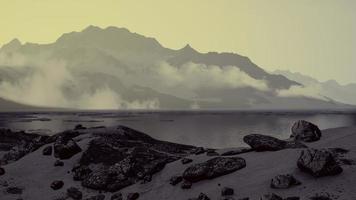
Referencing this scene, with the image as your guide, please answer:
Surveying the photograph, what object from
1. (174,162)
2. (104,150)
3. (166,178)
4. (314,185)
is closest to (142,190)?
(166,178)

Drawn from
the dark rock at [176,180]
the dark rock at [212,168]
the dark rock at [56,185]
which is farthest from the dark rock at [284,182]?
the dark rock at [56,185]

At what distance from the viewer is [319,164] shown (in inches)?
965

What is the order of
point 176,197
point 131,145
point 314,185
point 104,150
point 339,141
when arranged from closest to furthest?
point 314,185 → point 176,197 → point 339,141 → point 104,150 → point 131,145

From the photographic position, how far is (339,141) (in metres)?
32.5

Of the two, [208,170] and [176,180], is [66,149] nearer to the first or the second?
[176,180]

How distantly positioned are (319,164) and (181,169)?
10165 millimetres

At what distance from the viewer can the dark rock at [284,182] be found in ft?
80.1

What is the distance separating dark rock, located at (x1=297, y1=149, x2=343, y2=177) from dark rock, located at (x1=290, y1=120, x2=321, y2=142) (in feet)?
32.9

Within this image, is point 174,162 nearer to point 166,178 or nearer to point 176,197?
point 166,178

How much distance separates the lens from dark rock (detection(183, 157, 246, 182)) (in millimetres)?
28812

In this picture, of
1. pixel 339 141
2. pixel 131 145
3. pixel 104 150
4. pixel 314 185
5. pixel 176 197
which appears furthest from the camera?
pixel 131 145

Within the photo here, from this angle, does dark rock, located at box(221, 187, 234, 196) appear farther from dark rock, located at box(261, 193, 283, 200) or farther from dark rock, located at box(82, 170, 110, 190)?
dark rock, located at box(82, 170, 110, 190)

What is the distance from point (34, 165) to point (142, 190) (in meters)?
11.8

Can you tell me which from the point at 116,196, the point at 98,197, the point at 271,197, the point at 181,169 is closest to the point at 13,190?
the point at 98,197
